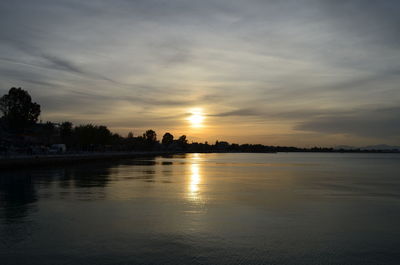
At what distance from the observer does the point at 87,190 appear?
34.2m

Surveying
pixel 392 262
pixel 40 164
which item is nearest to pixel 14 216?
pixel 392 262

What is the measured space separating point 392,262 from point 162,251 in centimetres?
894

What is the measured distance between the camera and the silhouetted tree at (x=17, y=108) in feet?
319

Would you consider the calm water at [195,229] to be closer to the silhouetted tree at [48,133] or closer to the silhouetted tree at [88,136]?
the silhouetted tree at [88,136]

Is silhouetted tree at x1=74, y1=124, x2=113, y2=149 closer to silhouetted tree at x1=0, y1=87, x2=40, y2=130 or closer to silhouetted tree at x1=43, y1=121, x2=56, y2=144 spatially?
silhouetted tree at x1=43, y1=121, x2=56, y2=144

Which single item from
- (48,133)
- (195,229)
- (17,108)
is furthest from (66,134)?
(195,229)

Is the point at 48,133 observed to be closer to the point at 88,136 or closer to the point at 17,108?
the point at 88,136

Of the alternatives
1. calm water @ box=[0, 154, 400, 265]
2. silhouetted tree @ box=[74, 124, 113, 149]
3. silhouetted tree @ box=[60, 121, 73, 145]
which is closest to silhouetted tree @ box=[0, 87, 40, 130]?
silhouetted tree @ box=[74, 124, 113, 149]

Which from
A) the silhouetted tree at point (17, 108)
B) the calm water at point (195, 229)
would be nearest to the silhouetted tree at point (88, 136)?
the silhouetted tree at point (17, 108)

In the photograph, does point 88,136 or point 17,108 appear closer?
point 17,108

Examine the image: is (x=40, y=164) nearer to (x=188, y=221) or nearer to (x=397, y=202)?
(x=188, y=221)

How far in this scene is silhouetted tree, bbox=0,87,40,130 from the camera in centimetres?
9738

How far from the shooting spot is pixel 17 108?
97562 mm

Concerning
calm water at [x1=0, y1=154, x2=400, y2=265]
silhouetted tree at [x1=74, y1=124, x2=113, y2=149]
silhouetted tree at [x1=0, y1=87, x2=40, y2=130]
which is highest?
silhouetted tree at [x1=0, y1=87, x2=40, y2=130]
